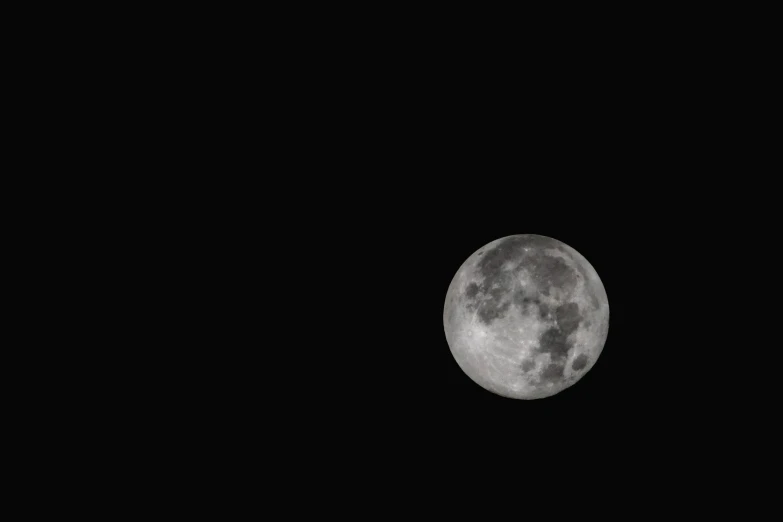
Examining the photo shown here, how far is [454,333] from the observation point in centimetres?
581

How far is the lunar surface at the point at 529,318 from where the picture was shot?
209 inches

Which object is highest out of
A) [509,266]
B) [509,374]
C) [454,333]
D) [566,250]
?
[566,250]

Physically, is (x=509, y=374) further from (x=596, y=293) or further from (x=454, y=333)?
(x=596, y=293)

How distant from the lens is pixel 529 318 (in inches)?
208

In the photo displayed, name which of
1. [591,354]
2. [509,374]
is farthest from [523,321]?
[591,354]

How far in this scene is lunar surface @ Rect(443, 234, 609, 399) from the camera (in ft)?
17.5

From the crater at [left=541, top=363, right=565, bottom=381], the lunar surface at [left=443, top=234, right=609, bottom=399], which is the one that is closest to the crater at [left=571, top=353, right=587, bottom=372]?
the lunar surface at [left=443, top=234, right=609, bottom=399]

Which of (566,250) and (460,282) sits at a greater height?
(566,250)

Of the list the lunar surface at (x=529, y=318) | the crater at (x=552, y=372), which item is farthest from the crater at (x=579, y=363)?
the crater at (x=552, y=372)

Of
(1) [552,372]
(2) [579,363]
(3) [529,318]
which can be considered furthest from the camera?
(2) [579,363]

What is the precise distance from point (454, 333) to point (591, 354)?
1452 millimetres

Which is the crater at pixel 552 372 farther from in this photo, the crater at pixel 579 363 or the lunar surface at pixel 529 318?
the crater at pixel 579 363

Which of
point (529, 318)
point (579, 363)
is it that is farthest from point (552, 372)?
point (529, 318)

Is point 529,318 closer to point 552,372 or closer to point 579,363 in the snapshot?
point 552,372
